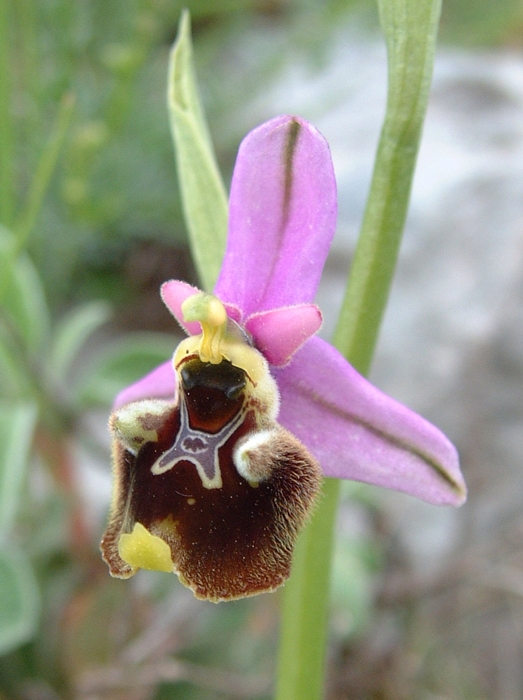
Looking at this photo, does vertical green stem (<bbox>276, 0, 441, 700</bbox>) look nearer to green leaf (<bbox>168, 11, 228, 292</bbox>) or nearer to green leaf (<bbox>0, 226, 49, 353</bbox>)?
green leaf (<bbox>168, 11, 228, 292</bbox>)

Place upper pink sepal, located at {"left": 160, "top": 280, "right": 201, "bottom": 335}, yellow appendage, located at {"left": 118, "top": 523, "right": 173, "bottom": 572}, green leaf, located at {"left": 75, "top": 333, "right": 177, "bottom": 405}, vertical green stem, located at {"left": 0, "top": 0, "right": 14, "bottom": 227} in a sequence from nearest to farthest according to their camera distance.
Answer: yellow appendage, located at {"left": 118, "top": 523, "right": 173, "bottom": 572}, upper pink sepal, located at {"left": 160, "top": 280, "right": 201, "bottom": 335}, vertical green stem, located at {"left": 0, "top": 0, "right": 14, "bottom": 227}, green leaf, located at {"left": 75, "top": 333, "right": 177, "bottom": 405}

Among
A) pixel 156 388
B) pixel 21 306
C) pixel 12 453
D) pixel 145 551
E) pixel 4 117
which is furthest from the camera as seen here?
pixel 21 306

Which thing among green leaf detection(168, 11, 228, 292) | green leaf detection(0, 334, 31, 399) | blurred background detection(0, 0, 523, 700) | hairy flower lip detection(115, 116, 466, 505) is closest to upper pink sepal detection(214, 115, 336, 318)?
hairy flower lip detection(115, 116, 466, 505)

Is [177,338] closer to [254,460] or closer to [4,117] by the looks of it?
[4,117]

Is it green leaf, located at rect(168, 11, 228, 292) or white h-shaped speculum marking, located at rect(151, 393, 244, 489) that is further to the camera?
green leaf, located at rect(168, 11, 228, 292)

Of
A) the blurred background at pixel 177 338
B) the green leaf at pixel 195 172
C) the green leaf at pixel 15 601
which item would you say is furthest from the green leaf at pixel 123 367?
the green leaf at pixel 195 172

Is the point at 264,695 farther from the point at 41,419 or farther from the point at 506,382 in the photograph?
the point at 506,382

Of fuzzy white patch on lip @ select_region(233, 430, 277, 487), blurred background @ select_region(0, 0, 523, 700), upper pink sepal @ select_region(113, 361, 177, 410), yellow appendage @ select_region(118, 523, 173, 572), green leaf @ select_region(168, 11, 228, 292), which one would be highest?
green leaf @ select_region(168, 11, 228, 292)

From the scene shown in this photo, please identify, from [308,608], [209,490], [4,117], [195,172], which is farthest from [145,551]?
[4,117]
